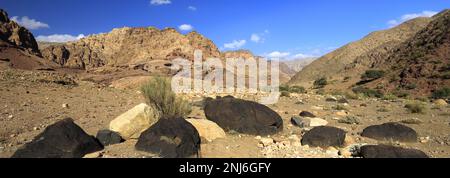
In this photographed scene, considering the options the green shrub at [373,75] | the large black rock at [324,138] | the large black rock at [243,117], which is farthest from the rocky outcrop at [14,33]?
the green shrub at [373,75]

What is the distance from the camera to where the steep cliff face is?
142 ft

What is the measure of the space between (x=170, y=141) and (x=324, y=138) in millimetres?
3551

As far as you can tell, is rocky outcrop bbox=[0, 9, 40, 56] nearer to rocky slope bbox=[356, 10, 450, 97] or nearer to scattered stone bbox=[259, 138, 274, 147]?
scattered stone bbox=[259, 138, 274, 147]

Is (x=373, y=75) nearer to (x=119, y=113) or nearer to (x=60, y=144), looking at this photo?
(x=119, y=113)

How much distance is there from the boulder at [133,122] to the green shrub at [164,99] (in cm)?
98

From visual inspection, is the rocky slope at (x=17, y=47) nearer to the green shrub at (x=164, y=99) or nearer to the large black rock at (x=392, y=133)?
the green shrub at (x=164, y=99)

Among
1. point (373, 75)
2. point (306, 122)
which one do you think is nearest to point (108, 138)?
point (306, 122)

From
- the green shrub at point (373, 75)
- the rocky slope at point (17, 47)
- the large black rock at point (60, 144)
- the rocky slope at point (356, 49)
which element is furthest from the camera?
the rocky slope at point (356, 49)

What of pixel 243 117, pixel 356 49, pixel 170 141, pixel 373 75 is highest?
pixel 356 49

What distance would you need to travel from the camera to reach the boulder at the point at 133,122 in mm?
8289

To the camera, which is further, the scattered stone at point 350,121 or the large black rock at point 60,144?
the scattered stone at point 350,121

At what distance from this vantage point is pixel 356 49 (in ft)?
249

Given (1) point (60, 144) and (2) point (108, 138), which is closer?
(1) point (60, 144)

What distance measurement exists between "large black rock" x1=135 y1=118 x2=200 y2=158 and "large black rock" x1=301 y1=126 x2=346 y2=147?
8.74ft
